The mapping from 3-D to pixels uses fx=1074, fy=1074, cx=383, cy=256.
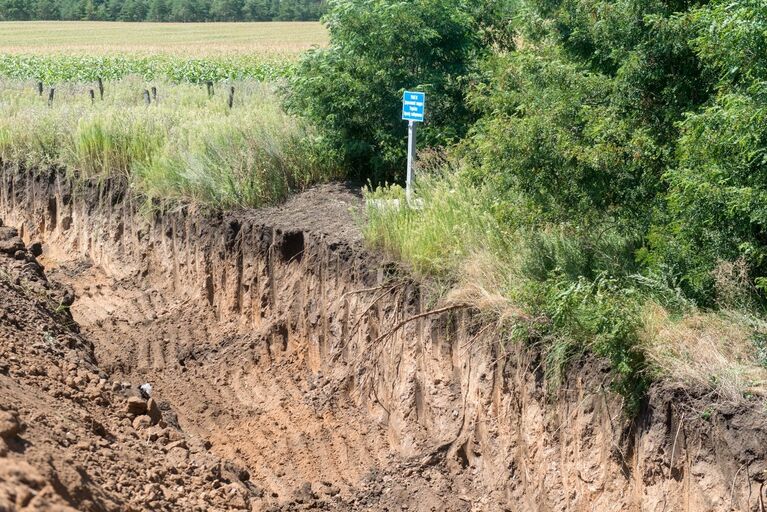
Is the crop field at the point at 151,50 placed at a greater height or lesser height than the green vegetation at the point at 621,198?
lesser

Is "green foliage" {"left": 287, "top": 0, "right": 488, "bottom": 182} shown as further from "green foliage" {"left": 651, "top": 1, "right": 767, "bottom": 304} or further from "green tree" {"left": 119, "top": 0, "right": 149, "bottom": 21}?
"green tree" {"left": 119, "top": 0, "right": 149, "bottom": 21}

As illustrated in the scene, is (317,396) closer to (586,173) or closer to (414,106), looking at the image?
(414,106)

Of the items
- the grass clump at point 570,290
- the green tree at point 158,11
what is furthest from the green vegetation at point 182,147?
the green tree at point 158,11

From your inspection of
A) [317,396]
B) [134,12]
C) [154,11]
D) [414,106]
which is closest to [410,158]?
[414,106]

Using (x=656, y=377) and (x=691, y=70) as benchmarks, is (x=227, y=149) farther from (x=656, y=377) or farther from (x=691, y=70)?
(x=656, y=377)

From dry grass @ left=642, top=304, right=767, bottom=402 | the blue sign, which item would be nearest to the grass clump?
dry grass @ left=642, top=304, right=767, bottom=402

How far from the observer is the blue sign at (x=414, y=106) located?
454 inches

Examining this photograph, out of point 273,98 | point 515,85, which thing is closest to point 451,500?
point 515,85

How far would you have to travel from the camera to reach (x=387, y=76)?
13.5 m

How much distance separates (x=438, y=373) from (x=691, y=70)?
→ 3456mm

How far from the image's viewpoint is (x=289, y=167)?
1423 cm

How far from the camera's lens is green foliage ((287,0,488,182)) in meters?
13.5

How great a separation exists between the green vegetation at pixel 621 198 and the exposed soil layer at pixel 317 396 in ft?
1.31

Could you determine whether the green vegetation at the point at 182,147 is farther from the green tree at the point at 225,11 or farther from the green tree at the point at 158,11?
the green tree at the point at 225,11
